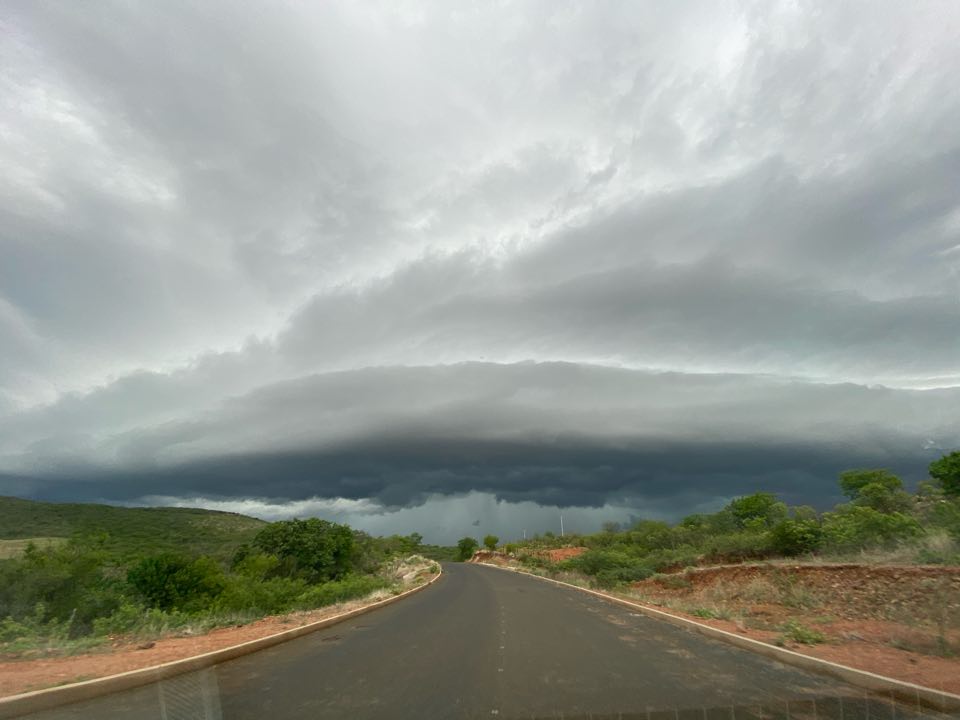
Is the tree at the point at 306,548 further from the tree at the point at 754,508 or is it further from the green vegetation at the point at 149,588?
the tree at the point at 754,508

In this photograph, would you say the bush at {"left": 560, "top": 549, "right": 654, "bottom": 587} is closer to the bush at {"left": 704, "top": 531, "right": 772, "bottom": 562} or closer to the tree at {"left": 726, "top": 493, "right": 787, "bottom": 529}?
the bush at {"left": 704, "top": 531, "right": 772, "bottom": 562}

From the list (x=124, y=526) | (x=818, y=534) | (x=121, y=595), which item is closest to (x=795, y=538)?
(x=818, y=534)

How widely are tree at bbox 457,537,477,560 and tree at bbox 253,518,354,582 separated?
101007 mm

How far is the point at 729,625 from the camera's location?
615 inches

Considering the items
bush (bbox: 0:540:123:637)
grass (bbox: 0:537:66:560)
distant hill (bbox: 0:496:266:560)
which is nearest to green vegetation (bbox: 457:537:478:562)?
distant hill (bbox: 0:496:266:560)

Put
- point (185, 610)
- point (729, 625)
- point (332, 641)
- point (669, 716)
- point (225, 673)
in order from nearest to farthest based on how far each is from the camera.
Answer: point (669, 716) → point (225, 673) → point (332, 641) → point (729, 625) → point (185, 610)

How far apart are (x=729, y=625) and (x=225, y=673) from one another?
39.1 ft

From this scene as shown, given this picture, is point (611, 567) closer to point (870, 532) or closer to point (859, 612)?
point (870, 532)

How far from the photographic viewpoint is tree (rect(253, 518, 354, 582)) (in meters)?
38.7

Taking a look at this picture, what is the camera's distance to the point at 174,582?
71.1 feet

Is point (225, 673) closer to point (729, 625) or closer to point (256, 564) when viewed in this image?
point (729, 625)

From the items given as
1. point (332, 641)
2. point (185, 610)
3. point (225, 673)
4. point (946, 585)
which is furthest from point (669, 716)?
point (185, 610)

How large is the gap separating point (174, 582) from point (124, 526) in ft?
177

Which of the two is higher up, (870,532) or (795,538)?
(870,532)
